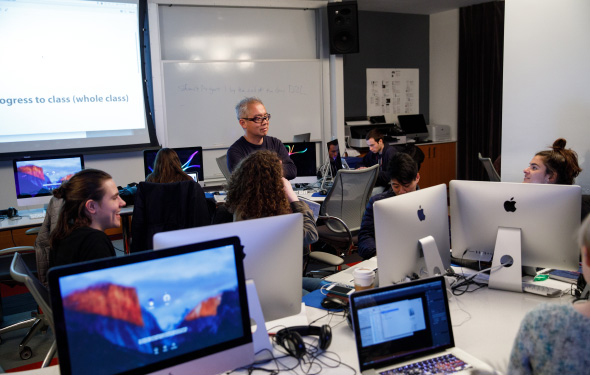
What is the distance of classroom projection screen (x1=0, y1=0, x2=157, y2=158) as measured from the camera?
4887 millimetres

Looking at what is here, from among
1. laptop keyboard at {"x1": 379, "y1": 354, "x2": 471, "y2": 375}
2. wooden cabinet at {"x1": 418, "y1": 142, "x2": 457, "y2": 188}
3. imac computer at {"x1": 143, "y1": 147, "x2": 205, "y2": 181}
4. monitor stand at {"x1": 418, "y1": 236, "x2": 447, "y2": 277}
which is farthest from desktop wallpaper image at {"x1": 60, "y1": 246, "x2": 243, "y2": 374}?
wooden cabinet at {"x1": 418, "y1": 142, "x2": 457, "y2": 188}

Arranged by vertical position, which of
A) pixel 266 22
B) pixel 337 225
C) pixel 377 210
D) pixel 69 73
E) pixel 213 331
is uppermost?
pixel 266 22

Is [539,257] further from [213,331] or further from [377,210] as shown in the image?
[213,331]

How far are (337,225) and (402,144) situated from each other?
3791 mm

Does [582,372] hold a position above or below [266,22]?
below

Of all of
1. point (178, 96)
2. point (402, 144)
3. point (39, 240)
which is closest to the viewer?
point (39, 240)

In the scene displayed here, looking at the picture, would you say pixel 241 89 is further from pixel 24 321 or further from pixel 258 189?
pixel 258 189

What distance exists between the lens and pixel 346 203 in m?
3.99

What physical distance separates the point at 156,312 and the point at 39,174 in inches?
127

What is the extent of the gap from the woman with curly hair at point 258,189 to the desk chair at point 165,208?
3.22ft

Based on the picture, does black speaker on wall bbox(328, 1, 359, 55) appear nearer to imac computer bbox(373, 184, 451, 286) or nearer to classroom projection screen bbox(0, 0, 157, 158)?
classroom projection screen bbox(0, 0, 157, 158)

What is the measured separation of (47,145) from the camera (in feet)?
16.8

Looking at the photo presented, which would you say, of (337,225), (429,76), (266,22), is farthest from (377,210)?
(429,76)

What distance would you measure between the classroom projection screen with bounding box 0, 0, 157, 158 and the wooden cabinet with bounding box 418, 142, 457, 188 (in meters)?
4.21
